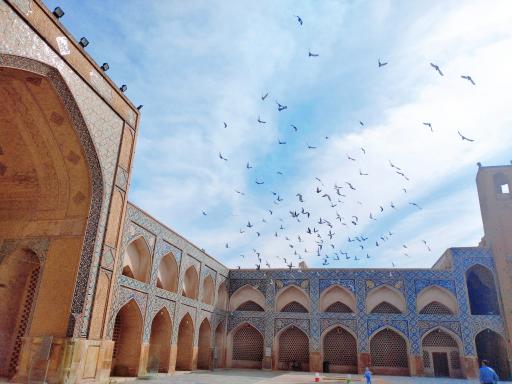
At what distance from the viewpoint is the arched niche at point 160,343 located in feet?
48.4

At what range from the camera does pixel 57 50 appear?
7.80 metres

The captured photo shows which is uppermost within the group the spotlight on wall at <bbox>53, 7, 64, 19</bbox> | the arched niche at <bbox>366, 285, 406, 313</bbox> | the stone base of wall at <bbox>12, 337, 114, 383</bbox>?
the spotlight on wall at <bbox>53, 7, 64, 19</bbox>

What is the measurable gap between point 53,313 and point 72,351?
92 cm

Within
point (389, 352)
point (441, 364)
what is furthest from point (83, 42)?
point (441, 364)

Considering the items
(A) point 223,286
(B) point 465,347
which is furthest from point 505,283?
(A) point 223,286

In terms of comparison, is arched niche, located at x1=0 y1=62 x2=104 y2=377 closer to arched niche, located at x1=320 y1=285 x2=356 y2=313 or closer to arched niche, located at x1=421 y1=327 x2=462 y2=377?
arched niche, located at x1=320 y1=285 x2=356 y2=313

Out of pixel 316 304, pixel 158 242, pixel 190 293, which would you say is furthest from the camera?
pixel 316 304

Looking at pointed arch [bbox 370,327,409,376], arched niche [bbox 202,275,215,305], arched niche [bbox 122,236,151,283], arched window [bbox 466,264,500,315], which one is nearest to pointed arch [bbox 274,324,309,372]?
pointed arch [bbox 370,327,409,376]

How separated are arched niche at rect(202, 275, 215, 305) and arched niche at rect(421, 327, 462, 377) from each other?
31.0 feet

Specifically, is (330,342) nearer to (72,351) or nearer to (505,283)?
(505,283)

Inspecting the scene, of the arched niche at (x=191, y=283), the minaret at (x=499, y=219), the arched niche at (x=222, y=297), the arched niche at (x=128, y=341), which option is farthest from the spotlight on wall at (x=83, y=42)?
the minaret at (x=499, y=219)

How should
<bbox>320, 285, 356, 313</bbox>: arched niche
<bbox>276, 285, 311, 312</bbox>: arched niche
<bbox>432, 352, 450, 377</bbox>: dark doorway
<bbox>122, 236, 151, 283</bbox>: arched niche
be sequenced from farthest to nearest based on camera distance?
<bbox>276, 285, 311, 312</bbox>: arched niche < <bbox>320, 285, 356, 313</bbox>: arched niche < <bbox>432, 352, 450, 377</bbox>: dark doorway < <bbox>122, 236, 151, 283</bbox>: arched niche

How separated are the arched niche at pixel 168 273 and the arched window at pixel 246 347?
20.4 ft

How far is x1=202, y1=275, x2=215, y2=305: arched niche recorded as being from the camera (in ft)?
62.5
